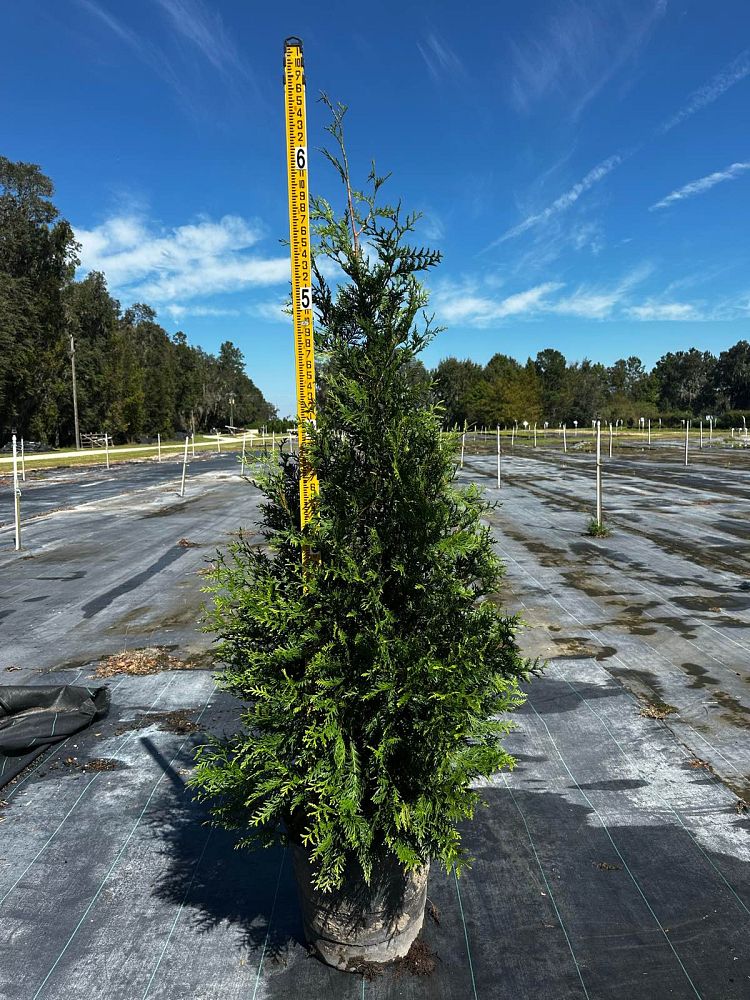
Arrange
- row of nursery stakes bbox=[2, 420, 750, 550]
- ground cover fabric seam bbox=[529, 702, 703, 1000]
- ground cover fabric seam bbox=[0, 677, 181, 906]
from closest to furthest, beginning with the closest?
ground cover fabric seam bbox=[529, 702, 703, 1000] → ground cover fabric seam bbox=[0, 677, 181, 906] → row of nursery stakes bbox=[2, 420, 750, 550]

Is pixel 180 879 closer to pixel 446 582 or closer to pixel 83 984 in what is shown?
pixel 83 984

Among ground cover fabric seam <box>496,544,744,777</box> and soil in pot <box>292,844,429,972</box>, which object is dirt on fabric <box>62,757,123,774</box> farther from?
ground cover fabric seam <box>496,544,744,777</box>

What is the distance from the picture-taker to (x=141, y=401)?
265 feet

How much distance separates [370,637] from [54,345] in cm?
7254

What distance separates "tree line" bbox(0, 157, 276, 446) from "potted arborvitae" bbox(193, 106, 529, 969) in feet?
183

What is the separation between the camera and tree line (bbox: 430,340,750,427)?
261 ft

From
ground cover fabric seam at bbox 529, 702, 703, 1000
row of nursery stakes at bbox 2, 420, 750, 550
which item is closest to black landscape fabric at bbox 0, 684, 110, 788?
row of nursery stakes at bbox 2, 420, 750, 550

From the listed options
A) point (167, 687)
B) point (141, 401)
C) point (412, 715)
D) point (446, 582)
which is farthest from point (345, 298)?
point (141, 401)

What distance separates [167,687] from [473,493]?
644cm

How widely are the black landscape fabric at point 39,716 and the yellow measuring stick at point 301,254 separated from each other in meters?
4.89

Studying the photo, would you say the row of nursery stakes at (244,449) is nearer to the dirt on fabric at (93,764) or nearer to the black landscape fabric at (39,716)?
the dirt on fabric at (93,764)

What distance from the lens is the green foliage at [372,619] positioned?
3586mm

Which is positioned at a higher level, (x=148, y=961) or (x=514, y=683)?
(x=514, y=683)

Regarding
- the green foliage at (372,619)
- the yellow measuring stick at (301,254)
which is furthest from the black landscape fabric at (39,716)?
the yellow measuring stick at (301,254)
